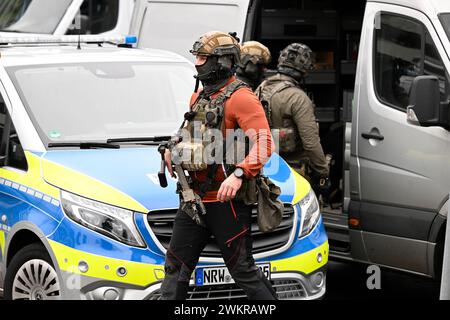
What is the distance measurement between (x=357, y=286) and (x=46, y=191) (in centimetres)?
358

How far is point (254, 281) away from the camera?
20.7ft

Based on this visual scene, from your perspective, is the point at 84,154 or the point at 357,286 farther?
the point at 357,286

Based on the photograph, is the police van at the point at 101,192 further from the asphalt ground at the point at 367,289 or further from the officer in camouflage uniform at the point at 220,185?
the asphalt ground at the point at 367,289

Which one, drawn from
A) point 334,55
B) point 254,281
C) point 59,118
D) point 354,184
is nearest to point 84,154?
point 59,118

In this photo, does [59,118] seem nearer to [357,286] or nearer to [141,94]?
[141,94]

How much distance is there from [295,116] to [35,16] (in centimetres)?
456

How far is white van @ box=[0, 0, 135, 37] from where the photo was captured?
12023 millimetres

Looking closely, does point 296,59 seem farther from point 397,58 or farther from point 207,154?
point 207,154

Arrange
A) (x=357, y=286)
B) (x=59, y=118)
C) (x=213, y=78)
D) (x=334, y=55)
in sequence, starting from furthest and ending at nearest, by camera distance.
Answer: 1. (x=334, y=55)
2. (x=357, y=286)
3. (x=59, y=118)
4. (x=213, y=78)

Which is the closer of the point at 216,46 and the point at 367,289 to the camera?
the point at 216,46

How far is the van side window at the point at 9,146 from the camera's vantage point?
735cm

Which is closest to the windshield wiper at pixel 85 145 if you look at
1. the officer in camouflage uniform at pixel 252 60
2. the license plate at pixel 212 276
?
the license plate at pixel 212 276

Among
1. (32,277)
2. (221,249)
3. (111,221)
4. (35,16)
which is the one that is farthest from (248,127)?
(35,16)

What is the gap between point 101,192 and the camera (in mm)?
6762
